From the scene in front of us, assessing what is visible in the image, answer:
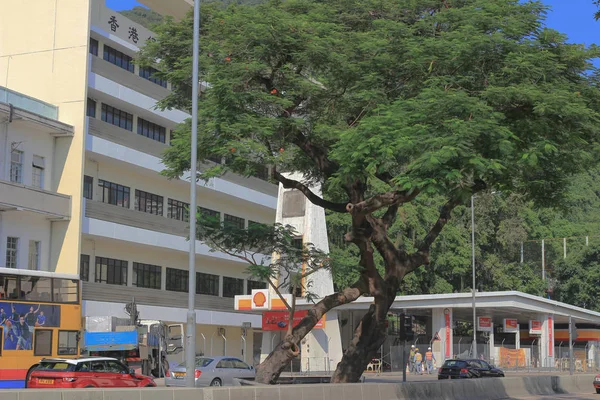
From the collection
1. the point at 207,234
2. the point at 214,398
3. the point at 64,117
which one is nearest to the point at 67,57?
the point at 64,117

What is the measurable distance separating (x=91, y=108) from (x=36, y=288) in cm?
1826

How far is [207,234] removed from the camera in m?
25.5

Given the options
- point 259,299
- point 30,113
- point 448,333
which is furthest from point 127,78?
point 448,333

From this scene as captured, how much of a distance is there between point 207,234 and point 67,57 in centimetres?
2013

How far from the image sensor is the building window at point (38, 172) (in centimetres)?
4053

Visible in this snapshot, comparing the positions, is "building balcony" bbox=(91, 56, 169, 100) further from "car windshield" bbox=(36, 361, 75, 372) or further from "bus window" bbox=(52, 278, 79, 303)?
"car windshield" bbox=(36, 361, 75, 372)

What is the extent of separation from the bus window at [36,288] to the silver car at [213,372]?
225 inches

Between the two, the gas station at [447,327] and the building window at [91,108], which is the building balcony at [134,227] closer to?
the building window at [91,108]

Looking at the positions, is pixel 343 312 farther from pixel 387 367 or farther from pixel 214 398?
pixel 214 398

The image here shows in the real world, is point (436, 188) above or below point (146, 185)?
below

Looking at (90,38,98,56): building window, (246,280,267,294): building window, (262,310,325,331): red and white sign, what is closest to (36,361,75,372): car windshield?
(90,38,98,56): building window

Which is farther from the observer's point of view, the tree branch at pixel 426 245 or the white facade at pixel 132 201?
the white facade at pixel 132 201

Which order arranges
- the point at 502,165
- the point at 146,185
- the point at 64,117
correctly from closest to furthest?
the point at 502,165, the point at 64,117, the point at 146,185

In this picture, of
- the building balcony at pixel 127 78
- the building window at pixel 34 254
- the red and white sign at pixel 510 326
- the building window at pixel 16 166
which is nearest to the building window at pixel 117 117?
the building balcony at pixel 127 78
